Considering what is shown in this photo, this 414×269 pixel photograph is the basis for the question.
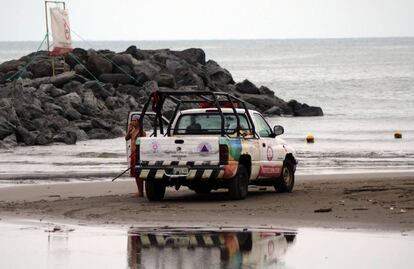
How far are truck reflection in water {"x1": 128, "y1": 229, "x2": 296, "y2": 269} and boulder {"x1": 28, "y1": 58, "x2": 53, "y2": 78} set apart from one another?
36633mm

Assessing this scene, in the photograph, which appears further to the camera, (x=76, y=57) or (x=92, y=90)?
(x=76, y=57)

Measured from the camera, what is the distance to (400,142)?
38.9 m

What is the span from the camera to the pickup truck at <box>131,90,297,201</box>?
17.8 meters

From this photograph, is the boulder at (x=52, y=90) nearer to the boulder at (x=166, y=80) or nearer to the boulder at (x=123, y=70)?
the boulder at (x=123, y=70)

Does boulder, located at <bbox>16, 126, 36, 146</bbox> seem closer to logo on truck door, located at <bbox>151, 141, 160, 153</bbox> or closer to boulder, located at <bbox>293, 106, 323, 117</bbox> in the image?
logo on truck door, located at <bbox>151, 141, 160, 153</bbox>

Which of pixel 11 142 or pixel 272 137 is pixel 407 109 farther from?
pixel 272 137

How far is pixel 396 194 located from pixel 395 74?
94632 millimetres

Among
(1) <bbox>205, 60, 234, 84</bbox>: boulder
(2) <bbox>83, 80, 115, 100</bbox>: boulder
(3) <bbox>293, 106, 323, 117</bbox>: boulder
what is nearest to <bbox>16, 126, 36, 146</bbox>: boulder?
(2) <bbox>83, 80, 115, 100</bbox>: boulder

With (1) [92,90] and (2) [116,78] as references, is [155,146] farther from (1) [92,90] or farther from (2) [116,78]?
(2) [116,78]

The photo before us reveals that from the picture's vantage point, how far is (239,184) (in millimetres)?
18438

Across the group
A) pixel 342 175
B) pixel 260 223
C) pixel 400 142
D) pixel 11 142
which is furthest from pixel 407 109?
pixel 260 223

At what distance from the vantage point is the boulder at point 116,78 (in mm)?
51344

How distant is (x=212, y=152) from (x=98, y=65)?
113 ft

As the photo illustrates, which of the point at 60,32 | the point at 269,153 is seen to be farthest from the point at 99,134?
the point at 269,153
